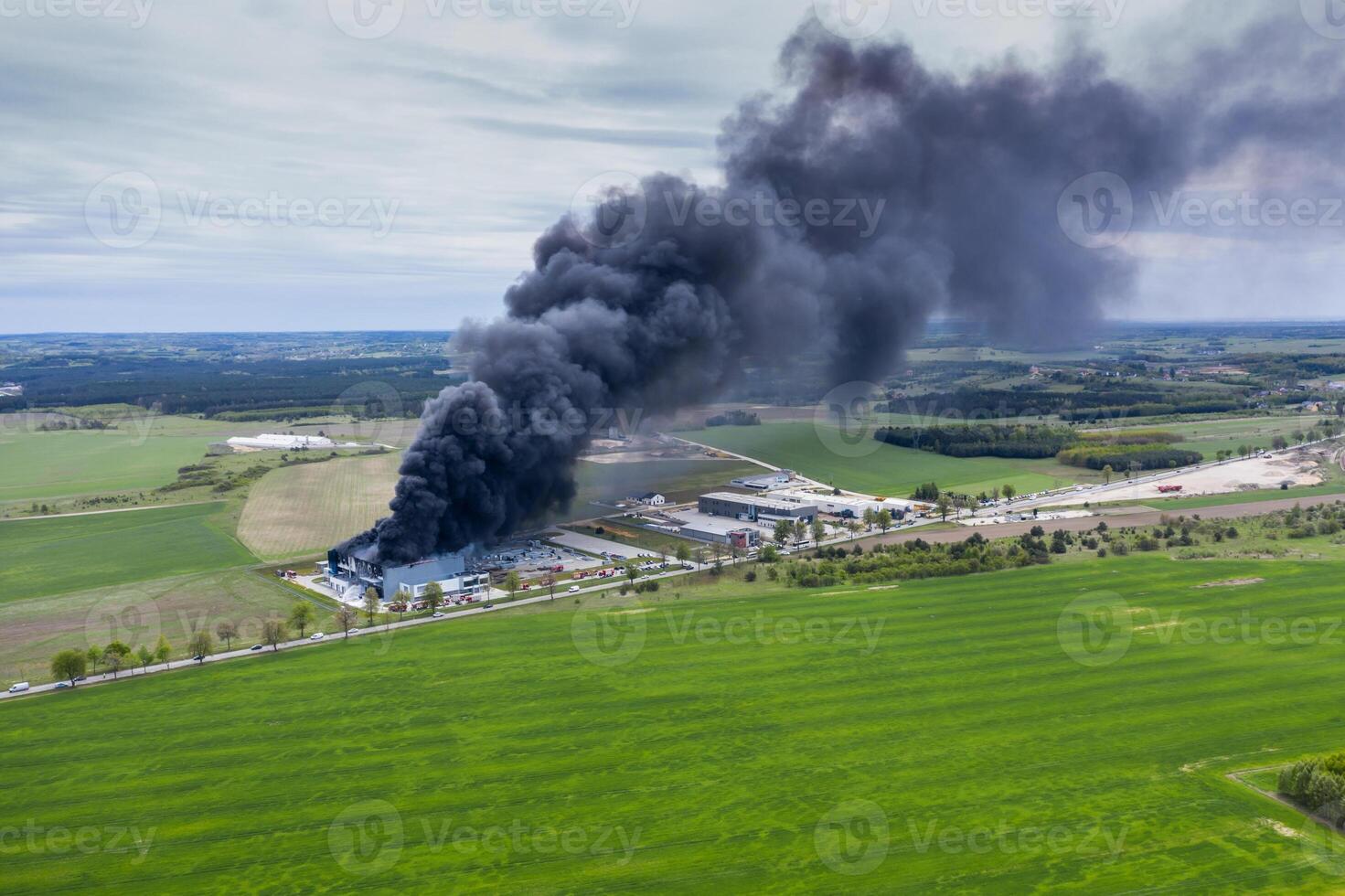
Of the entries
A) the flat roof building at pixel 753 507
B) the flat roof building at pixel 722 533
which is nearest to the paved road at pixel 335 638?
the flat roof building at pixel 722 533

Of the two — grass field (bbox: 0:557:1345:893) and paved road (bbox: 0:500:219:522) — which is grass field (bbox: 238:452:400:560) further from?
grass field (bbox: 0:557:1345:893)

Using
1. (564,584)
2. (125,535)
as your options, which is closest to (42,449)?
(125,535)

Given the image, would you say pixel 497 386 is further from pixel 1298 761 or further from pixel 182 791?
pixel 1298 761

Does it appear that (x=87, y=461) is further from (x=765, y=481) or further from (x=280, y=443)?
(x=765, y=481)

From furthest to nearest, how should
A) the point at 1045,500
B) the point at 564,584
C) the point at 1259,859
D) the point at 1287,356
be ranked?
the point at 1287,356
the point at 1045,500
the point at 564,584
the point at 1259,859
